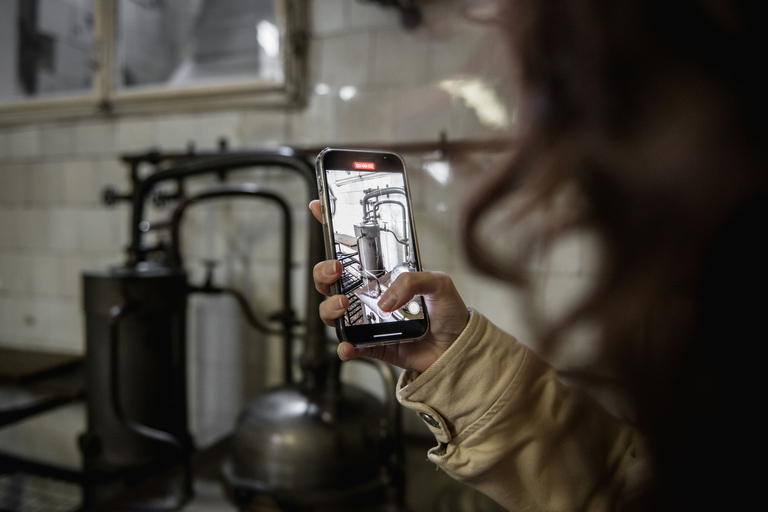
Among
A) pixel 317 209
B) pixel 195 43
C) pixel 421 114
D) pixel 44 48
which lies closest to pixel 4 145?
pixel 44 48

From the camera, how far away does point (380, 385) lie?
3.29 ft

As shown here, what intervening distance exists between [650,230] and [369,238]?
17 centimetres

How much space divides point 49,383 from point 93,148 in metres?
0.63

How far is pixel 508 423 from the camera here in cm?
37

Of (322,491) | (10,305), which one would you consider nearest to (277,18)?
(322,491)

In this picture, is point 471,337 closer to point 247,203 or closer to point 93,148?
point 247,203

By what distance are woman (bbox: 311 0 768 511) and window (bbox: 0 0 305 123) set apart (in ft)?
2.75

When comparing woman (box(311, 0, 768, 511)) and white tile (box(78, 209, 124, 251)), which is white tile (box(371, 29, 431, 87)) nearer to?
woman (box(311, 0, 768, 511))

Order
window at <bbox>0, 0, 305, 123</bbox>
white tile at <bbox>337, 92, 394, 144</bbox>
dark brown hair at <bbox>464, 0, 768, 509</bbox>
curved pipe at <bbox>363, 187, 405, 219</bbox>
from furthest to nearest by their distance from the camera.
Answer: window at <bbox>0, 0, 305, 123</bbox> → white tile at <bbox>337, 92, 394, 144</bbox> → curved pipe at <bbox>363, 187, 405, 219</bbox> → dark brown hair at <bbox>464, 0, 768, 509</bbox>

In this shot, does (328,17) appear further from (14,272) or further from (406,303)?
(14,272)

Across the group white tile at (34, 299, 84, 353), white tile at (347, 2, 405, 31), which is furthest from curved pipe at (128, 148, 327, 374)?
white tile at (34, 299, 84, 353)

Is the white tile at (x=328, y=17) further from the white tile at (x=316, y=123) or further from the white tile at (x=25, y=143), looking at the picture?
the white tile at (x=25, y=143)

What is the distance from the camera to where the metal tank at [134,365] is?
86 centimetres

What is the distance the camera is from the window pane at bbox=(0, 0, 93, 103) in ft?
4.33
